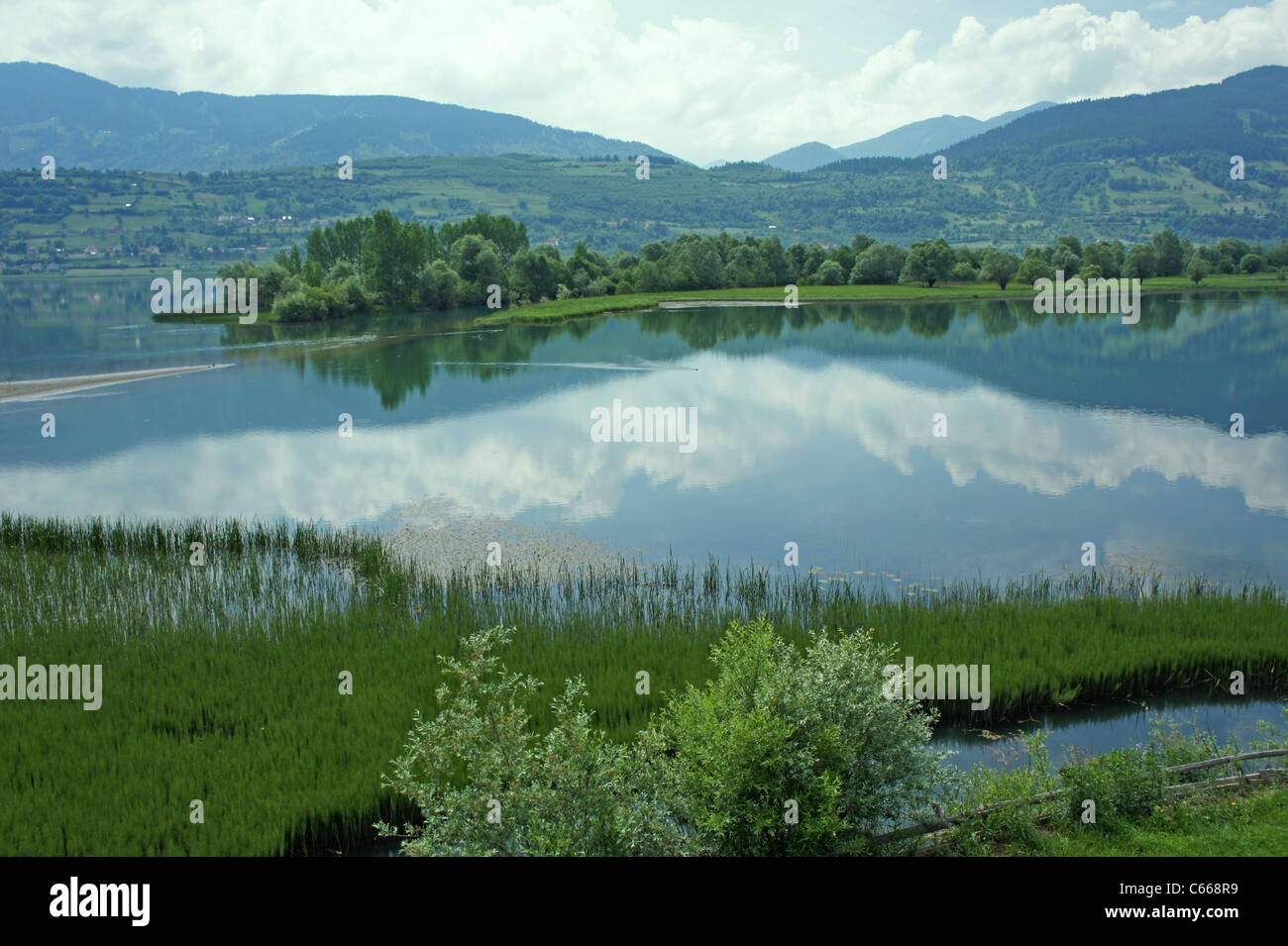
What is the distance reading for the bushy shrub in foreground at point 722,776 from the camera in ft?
25.0

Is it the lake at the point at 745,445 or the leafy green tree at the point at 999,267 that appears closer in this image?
the lake at the point at 745,445

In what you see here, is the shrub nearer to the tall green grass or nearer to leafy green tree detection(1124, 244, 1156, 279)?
the tall green grass

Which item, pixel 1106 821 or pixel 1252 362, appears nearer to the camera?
pixel 1106 821

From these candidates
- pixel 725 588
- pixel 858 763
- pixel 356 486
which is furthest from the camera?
pixel 356 486

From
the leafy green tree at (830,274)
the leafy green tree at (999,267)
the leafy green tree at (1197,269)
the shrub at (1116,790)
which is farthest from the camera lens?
the leafy green tree at (830,274)

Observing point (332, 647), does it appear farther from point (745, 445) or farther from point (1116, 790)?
point (745, 445)

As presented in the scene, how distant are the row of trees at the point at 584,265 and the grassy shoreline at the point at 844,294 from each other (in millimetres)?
2139

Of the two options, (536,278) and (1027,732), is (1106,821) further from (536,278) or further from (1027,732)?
(536,278)

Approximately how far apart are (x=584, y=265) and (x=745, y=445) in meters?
70.2

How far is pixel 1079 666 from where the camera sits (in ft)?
43.6

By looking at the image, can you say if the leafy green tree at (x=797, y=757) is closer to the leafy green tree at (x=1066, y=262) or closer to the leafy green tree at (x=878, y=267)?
the leafy green tree at (x=878, y=267)

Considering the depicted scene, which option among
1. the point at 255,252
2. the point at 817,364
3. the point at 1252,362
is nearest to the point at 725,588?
the point at 817,364

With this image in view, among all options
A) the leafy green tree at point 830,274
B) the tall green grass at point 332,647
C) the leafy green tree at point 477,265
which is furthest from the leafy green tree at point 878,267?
the tall green grass at point 332,647

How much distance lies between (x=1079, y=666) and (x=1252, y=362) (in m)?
41.4
